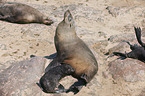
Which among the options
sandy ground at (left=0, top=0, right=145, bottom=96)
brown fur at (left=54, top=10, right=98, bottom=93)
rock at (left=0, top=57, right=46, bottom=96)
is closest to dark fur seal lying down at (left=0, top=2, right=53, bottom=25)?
sandy ground at (left=0, top=0, right=145, bottom=96)

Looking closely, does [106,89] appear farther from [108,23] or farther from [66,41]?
[108,23]

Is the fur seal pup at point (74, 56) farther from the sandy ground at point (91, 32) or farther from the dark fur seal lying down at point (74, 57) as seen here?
the sandy ground at point (91, 32)

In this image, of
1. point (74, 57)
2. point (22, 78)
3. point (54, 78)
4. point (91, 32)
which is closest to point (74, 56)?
point (74, 57)

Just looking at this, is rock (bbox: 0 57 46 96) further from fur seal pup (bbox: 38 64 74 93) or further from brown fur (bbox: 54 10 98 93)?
brown fur (bbox: 54 10 98 93)

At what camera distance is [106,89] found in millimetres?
3506

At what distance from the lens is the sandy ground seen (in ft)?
11.8

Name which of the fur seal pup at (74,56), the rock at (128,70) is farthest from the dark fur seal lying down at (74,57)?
the rock at (128,70)

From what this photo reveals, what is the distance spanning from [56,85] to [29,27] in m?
3.44

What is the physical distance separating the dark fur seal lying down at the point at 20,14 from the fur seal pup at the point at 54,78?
3317 mm

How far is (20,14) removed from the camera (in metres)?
6.55

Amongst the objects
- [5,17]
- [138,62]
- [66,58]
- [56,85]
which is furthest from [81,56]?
[5,17]

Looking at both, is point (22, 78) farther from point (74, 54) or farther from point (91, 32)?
point (91, 32)

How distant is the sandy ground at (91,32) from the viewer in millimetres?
3582

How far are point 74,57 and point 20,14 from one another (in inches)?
148
